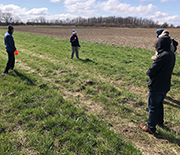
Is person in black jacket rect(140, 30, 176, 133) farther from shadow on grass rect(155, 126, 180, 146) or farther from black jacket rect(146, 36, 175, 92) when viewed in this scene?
shadow on grass rect(155, 126, 180, 146)

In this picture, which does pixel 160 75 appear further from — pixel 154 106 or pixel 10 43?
pixel 10 43

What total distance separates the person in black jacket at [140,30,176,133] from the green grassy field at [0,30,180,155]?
66 cm

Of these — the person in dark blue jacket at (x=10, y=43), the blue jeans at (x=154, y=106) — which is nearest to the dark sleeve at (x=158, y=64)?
the blue jeans at (x=154, y=106)

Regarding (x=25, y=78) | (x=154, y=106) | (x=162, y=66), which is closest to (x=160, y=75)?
(x=162, y=66)

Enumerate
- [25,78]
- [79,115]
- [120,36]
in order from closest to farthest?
[79,115], [25,78], [120,36]

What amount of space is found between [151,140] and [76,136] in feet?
6.00

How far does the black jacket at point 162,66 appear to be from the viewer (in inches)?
118

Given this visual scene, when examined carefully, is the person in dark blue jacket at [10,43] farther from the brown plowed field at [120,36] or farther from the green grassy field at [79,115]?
the brown plowed field at [120,36]

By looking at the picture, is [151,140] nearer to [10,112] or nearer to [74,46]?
[10,112]

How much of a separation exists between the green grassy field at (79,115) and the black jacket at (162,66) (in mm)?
1285

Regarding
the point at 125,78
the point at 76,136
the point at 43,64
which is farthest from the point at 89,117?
the point at 43,64

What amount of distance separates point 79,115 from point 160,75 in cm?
247

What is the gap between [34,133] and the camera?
327 cm

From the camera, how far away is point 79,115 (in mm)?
4023
